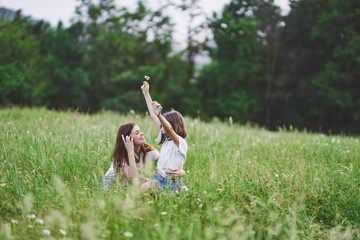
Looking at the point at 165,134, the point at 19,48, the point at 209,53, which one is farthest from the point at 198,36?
the point at 165,134

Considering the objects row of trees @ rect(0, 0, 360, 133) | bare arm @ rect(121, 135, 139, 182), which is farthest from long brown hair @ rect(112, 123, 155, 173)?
row of trees @ rect(0, 0, 360, 133)

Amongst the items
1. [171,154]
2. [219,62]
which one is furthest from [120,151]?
[219,62]

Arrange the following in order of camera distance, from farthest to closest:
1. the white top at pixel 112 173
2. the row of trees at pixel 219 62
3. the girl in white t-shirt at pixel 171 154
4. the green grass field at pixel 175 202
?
the row of trees at pixel 219 62 < the girl in white t-shirt at pixel 171 154 < the white top at pixel 112 173 < the green grass field at pixel 175 202

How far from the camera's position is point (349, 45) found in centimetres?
1677

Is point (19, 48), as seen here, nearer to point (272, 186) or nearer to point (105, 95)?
point (105, 95)

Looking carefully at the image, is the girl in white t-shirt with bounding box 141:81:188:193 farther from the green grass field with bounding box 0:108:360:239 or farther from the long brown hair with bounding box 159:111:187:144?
the green grass field with bounding box 0:108:360:239

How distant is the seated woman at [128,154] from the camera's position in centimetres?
311

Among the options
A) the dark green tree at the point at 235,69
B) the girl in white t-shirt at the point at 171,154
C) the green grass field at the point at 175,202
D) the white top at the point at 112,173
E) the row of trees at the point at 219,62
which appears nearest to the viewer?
the green grass field at the point at 175,202

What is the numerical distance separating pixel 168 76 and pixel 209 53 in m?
4.06

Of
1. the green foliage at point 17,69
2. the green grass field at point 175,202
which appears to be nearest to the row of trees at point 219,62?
the green foliage at point 17,69

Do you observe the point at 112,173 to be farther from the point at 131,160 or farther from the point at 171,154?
the point at 171,154

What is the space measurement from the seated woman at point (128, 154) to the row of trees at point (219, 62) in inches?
583

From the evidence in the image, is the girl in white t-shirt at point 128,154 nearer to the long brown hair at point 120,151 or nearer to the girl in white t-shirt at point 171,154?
the long brown hair at point 120,151

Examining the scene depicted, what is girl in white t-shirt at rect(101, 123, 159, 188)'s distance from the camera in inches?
123
